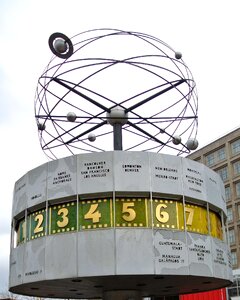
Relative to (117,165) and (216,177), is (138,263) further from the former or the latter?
(216,177)

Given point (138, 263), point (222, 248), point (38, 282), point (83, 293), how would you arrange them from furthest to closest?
point (83, 293), point (222, 248), point (38, 282), point (138, 263)

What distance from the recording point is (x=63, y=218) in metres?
21.5

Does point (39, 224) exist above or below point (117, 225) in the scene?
above

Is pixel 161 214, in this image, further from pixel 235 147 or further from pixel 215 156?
pixel 215 156

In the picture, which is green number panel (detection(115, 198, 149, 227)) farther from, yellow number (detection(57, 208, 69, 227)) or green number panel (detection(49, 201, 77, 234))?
yellow number (detection(57, 208, 69, 227))

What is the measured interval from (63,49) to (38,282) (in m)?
10.1

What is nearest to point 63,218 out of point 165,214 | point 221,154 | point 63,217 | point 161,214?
point 63,217

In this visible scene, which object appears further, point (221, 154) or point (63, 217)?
point (221, 154)

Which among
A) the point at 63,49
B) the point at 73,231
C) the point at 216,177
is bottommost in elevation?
the point at 73,231

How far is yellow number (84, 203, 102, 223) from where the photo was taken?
2103 cm

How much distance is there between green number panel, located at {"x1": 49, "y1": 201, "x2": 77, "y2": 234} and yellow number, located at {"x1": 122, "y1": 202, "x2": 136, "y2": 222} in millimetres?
2122

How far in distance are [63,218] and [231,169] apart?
77.6 meters

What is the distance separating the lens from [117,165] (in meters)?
21.6

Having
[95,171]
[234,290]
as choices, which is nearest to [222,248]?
[95,171]
